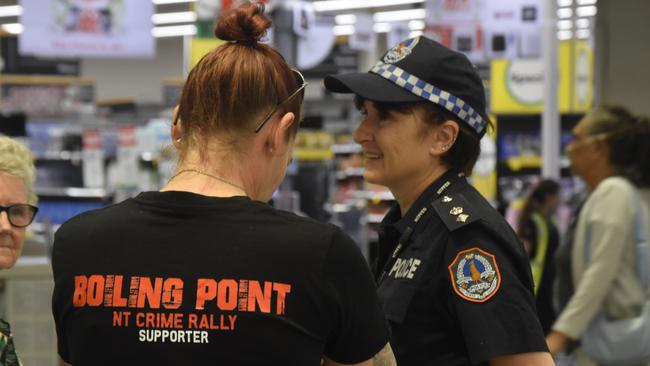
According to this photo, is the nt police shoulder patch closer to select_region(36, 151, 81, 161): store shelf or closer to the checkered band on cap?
the checkered band on cap

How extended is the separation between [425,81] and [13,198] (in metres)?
0.94

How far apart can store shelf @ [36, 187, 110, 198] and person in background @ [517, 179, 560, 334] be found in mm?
6768

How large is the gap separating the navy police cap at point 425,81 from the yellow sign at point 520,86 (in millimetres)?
10352

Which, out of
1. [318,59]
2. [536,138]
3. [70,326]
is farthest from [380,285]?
[536,138]

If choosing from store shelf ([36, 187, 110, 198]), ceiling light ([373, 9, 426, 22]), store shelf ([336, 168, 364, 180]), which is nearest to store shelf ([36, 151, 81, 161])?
store shelf ([36, 187, 110, 198])

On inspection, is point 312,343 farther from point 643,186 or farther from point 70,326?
point 643,186

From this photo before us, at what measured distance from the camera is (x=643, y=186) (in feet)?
12.0

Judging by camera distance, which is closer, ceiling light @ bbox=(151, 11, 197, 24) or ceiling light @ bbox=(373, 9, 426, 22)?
ceiling light @ bbox=(373, 9, 426, 22)

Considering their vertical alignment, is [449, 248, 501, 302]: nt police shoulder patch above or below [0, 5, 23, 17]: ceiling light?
above

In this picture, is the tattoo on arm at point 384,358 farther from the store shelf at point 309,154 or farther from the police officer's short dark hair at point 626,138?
the store shelf at point 309,154

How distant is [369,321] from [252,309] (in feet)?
0.56

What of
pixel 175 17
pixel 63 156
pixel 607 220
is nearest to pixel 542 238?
pixel 607 220

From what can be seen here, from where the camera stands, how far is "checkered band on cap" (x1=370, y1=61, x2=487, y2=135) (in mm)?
1845

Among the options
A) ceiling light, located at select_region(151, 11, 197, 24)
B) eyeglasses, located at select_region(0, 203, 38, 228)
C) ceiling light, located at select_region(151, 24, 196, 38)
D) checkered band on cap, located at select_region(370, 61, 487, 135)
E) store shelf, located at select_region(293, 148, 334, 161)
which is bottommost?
ceiling light, located at select_region(151, 24, 196, 38)
